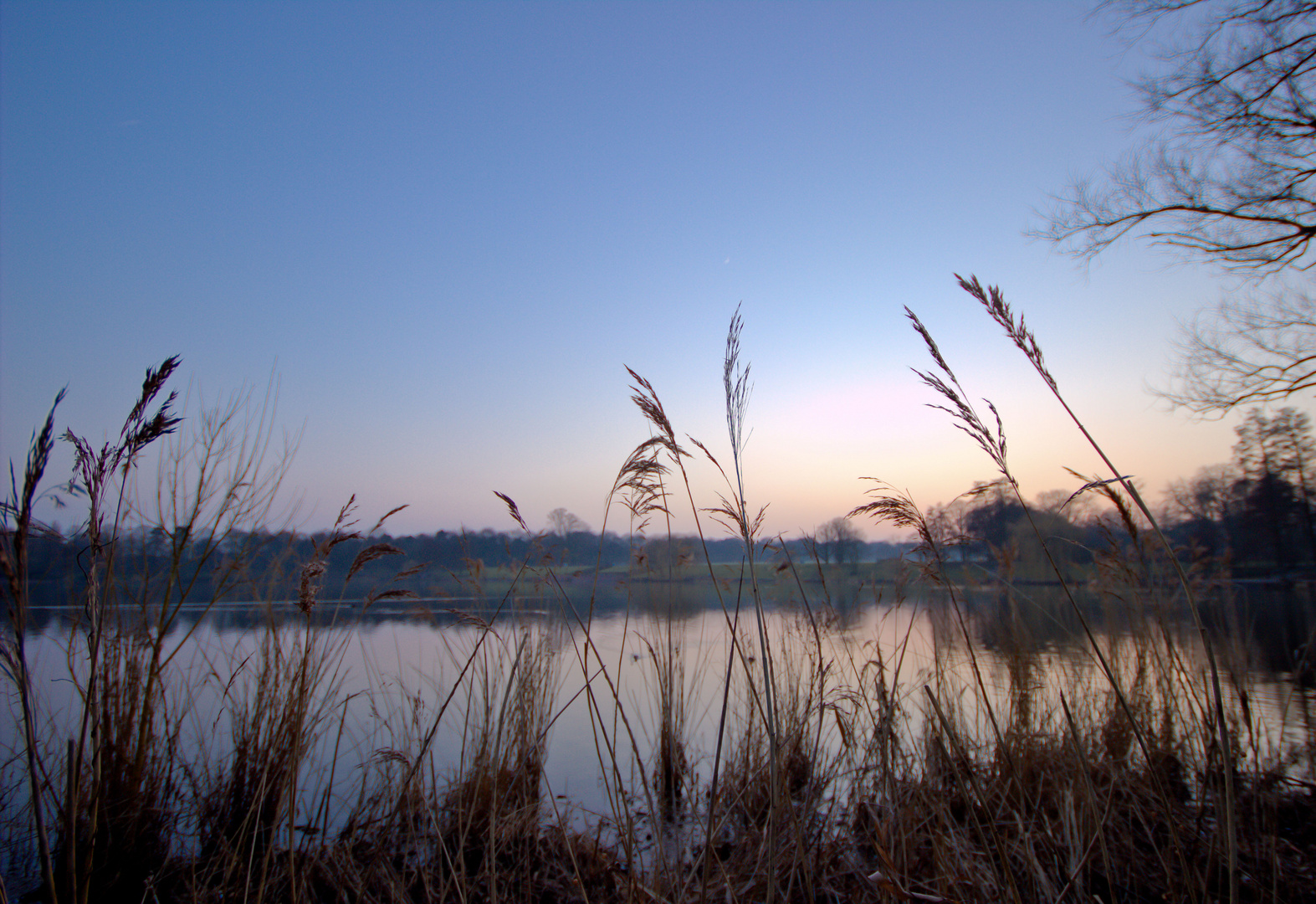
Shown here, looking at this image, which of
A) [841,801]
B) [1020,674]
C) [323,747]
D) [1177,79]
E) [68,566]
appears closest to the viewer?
[68,566]

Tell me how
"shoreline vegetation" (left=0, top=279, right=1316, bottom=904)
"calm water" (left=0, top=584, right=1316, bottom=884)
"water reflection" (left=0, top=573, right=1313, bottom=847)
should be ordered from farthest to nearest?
"calm water" (left=0, top=584, right=1316, bottom=884) < "water reflection" (left=0, top=573, right=1313, bottom=847) < "shoreline vegetation" (left=0, top=279, right=1316, bottom=904)

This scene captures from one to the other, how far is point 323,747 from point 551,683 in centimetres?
169

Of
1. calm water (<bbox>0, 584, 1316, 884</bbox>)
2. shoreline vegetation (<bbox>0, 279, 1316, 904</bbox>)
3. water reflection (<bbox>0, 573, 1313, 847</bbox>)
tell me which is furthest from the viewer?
calm water (<bbox>0, 584, 1316, 884</bbox>)

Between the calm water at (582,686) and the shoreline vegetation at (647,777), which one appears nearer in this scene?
the shoreline vegetation at (647,777)

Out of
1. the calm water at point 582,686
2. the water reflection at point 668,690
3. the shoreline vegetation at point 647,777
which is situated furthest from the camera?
the calm water at point 582,686

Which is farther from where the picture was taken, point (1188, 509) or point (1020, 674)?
point (1188, 509)

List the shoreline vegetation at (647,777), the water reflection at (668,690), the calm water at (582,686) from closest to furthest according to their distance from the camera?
the shoreline vegetation at (647,777), the water reflection at (668,690), the calm water at (582,686)

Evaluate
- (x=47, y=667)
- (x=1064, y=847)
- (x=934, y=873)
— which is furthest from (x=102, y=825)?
(x=47, y=667)

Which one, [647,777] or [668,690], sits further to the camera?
[668,690]

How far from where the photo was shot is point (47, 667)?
662cm

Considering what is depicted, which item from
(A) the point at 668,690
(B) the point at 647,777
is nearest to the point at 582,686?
(A) the point at 668,690

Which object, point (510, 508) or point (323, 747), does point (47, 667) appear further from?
point (510, 508)

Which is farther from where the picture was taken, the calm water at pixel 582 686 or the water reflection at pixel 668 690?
the calm water at pixel 582 686

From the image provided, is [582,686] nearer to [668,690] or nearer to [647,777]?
[668,690]
